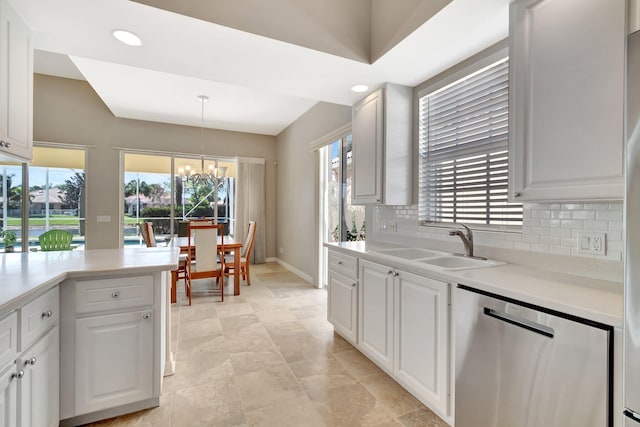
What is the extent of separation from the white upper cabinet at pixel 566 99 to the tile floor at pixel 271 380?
1492 mm

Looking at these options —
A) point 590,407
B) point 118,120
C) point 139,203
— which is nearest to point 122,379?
point 590,407

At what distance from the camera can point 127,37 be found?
193 cm

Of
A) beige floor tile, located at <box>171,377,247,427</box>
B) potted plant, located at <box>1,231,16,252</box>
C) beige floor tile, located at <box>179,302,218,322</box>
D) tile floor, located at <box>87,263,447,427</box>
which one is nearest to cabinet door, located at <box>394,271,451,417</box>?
tile floor, located at <box>87,263,447,427</box>

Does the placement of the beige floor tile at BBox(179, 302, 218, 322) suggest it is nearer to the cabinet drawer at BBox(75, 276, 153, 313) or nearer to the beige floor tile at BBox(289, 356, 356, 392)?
the beige floor tile at BBox(289, 356, 356, 392)

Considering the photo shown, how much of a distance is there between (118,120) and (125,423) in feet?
17.3

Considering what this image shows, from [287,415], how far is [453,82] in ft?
8.59

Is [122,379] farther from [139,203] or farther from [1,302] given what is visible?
[139,203]

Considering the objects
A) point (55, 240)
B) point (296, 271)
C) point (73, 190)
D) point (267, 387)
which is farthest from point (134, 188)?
point (267, 387)

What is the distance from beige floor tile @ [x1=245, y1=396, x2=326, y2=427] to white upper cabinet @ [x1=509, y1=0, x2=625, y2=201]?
173 centimetres

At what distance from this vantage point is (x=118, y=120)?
532 centimetres

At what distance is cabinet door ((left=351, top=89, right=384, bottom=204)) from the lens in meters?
2.63

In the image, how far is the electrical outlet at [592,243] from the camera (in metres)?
1.44

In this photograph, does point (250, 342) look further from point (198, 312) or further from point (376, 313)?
point (376, 313)

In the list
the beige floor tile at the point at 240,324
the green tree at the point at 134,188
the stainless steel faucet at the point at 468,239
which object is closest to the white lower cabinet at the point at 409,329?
the stainless steel faucet at the point at 468,239
